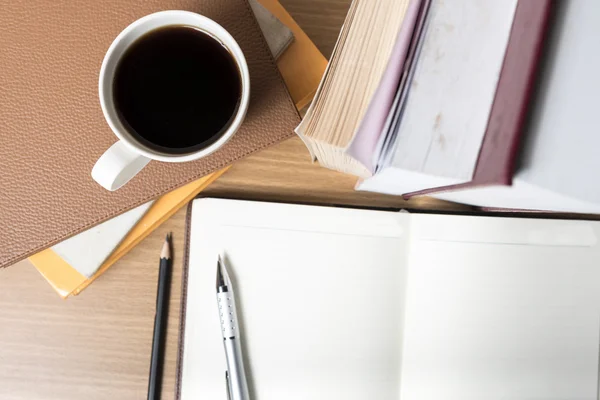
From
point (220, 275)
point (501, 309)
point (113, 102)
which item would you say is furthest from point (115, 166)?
point (501, 309)

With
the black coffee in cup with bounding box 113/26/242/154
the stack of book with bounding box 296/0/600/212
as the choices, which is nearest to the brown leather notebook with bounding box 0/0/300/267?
the black coffee in cup with bounding box 113/26/242/154

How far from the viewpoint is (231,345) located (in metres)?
0.45

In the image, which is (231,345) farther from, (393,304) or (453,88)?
(453,88)

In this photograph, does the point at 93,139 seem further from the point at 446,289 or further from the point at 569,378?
the point at 569,378

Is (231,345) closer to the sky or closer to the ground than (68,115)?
closer to the ground

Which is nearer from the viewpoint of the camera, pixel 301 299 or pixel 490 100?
pixel 490 100

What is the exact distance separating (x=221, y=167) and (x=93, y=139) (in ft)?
0.37

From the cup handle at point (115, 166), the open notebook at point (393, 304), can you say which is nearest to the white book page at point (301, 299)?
the open notebook at point (393, 304)

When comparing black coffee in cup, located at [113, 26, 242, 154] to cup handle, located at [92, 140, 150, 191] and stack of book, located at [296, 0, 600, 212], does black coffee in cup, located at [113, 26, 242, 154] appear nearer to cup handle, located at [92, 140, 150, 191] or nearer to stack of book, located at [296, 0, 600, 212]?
cup handle, located at [92, 140, 150, 191]

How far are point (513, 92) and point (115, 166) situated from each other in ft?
0.86

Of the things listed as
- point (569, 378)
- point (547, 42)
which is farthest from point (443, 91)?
point (569, 378)

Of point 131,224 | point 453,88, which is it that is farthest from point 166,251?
point 453,88

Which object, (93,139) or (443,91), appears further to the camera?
(93,139)

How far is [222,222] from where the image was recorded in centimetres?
48
